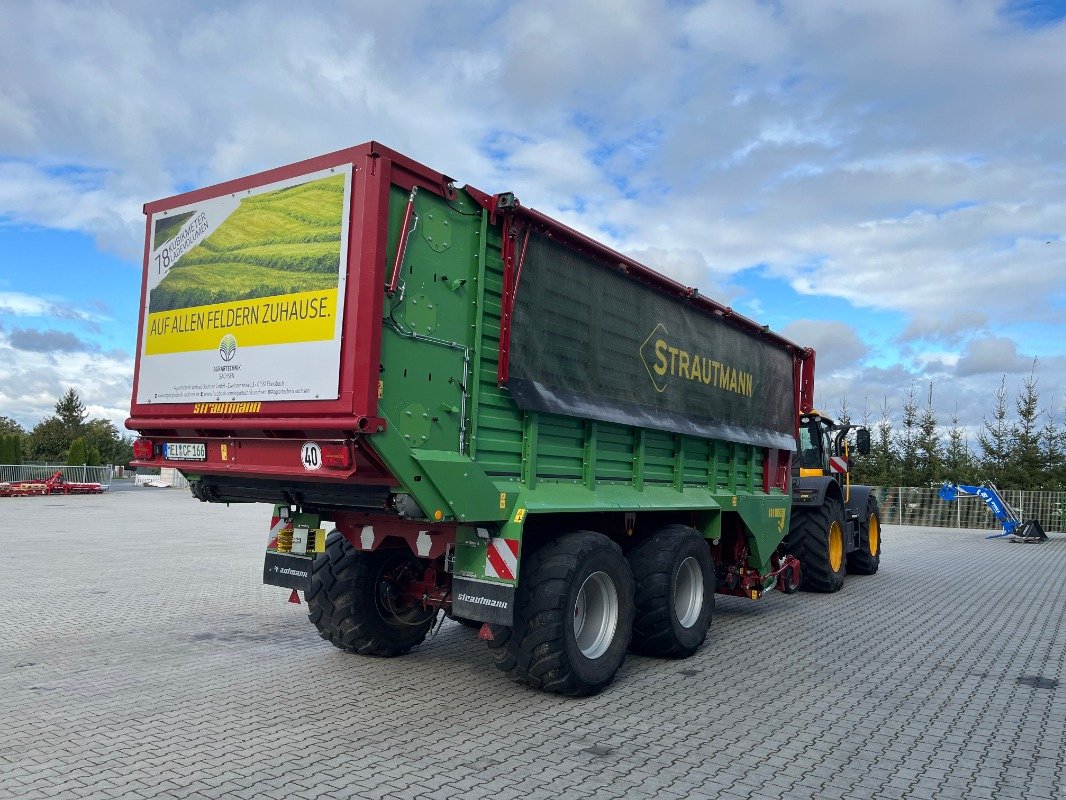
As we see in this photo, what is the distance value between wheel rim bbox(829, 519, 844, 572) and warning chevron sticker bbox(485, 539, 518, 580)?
288 inches

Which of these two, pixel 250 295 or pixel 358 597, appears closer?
pixel 250 295

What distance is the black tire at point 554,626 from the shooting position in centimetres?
551

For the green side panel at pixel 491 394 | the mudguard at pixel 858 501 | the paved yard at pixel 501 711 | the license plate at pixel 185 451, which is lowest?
the paved yard at pixel 501 711

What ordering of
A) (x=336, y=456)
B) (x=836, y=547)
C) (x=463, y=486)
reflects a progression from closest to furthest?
(x=336, y=456) → (x=463, y=486) → (x=836, y=547)

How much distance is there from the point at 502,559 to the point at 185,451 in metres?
2.28

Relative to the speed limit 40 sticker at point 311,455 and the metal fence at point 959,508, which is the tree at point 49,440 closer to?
the metal fence at point 959,508

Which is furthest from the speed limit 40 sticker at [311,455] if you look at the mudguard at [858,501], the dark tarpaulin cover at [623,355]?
the mudguard at [858,501]

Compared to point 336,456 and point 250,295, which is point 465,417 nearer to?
point 336,456

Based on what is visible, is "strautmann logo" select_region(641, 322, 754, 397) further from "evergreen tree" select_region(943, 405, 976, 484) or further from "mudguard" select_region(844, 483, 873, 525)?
"evergreen tree" select_region(943, 405, 976, 484)

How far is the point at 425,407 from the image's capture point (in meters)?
5.05

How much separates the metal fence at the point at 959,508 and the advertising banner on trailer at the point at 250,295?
25.6m

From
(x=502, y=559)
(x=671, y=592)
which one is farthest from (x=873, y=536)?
(x=502, y=559)

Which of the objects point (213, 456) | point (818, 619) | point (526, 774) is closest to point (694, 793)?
point (526, 774)

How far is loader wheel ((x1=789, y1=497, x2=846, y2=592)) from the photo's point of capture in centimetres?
1102
